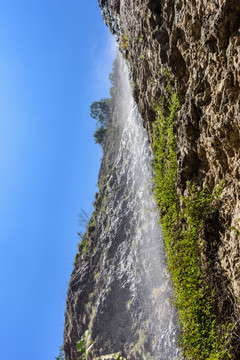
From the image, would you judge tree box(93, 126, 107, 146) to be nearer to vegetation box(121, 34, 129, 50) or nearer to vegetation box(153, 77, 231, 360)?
vegetation box(121, 34, 129, 50)

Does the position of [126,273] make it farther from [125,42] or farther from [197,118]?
[125,42]

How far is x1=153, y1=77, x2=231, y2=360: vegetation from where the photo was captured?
6988 mm

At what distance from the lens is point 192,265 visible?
25.2 ft

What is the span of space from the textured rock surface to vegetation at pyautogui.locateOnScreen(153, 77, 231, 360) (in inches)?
17.2

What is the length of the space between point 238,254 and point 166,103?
6.08 m

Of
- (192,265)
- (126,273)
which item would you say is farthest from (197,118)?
(126,273)

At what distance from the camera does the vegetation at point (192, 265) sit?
22.9 ft

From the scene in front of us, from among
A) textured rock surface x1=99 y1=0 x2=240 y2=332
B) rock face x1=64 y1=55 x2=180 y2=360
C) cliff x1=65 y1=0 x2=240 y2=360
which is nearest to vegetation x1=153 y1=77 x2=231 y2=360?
cliff x1=65 y1=0 x2=240 y2=360

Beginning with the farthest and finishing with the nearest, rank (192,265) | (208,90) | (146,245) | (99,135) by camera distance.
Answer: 1. (99,135)
2. (146,245)
3. (192,265)
4. (208,90)

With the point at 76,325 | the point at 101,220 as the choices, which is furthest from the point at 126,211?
the point at 76,325

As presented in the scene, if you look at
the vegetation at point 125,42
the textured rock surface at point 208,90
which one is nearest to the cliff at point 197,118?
the textured rock surface at point 208,90

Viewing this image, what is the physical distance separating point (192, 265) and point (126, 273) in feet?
36.7

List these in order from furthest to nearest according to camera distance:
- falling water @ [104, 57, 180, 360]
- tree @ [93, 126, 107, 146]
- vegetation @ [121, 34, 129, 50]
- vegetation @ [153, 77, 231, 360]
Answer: tree @ [93, 126, 107, 146] → vegetation @ [121, 34, 129, 50] → falling water @ [104, 57, 180, 360] → vegetation @ [153, 77, 231, 360]

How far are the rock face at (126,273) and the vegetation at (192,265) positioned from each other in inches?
151
